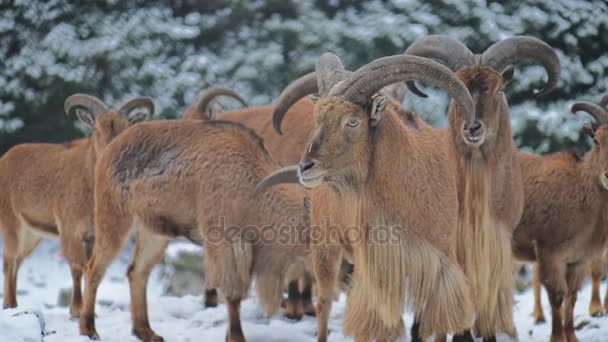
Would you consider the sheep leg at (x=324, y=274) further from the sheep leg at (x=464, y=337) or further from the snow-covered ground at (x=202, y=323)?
the sheep leg at (x=464, y=337)

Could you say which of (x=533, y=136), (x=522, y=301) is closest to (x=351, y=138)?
(x=522, y=301)

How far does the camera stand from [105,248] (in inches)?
313

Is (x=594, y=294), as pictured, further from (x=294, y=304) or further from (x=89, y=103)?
(x=89, y=103)

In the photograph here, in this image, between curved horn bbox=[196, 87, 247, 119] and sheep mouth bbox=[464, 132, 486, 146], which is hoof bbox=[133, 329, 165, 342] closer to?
sheep mouth bbox=[464, 132, 486, 146]

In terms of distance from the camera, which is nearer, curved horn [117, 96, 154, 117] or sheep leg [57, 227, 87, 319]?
sheep leg [57, 227, 87, 319]

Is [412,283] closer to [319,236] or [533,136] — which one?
[319,236]

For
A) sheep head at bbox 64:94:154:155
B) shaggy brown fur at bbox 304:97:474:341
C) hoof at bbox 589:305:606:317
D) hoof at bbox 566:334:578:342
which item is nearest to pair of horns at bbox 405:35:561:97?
shaggy brown fur at bbox 304:97:474:341

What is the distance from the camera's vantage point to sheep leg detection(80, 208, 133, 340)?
25.9 feet

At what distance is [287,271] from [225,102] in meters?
7.89

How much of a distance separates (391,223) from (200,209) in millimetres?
2254

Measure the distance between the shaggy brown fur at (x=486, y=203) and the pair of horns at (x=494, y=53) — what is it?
14 centimetres

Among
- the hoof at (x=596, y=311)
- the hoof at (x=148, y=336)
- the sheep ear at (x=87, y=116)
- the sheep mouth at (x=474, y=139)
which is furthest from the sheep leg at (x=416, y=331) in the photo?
the sheep ear at (x=87, y=116)

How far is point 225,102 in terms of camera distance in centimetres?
1527

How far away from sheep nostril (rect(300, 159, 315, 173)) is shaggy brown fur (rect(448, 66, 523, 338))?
5.70 feet
